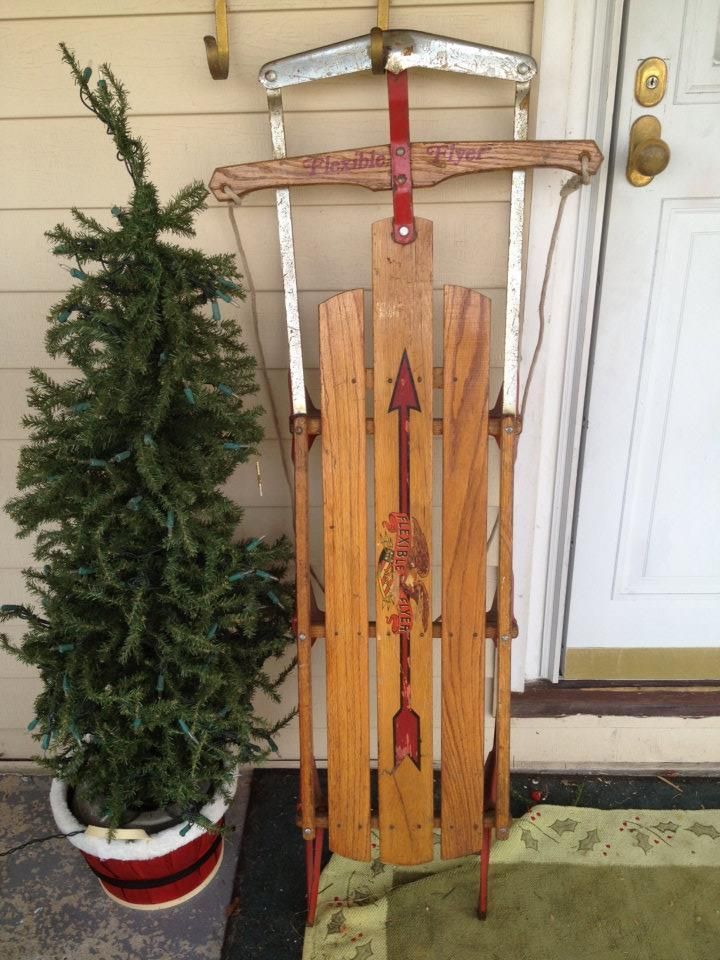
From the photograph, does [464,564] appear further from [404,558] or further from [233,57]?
[233,57]

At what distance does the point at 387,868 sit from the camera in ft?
5.69

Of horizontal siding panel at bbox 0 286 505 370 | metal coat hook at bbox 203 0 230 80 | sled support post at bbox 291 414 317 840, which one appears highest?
metal coat hook at bbox 203 0 230 80

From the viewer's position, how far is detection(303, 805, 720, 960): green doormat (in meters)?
1.55

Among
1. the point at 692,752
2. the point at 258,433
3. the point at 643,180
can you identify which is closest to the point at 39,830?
the point at 258,433

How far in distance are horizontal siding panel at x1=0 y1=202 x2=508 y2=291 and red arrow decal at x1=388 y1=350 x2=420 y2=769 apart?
35 centimetres

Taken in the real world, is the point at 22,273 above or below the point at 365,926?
above

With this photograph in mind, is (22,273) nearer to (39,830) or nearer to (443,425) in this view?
(443,425)

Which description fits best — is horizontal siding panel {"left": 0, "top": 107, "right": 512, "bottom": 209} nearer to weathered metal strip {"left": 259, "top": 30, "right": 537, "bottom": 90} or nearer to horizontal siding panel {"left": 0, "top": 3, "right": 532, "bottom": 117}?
horizontal siding panel {"left": 0, "top": 3, "right": 532, "bottom": 117}

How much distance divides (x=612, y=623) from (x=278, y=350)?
1112mm

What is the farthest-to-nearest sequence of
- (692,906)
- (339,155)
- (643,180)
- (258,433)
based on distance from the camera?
(692,906)
(643,180)
(258,433)
(339,155)

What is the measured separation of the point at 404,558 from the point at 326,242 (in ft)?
2.25

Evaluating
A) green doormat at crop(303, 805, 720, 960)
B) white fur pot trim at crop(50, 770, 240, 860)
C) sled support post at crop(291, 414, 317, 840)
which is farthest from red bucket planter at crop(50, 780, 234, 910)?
green doormat at crop(303, 805, 720, 960)

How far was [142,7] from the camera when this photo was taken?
4.60 feet

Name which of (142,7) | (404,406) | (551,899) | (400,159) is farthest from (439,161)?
(551,899)
